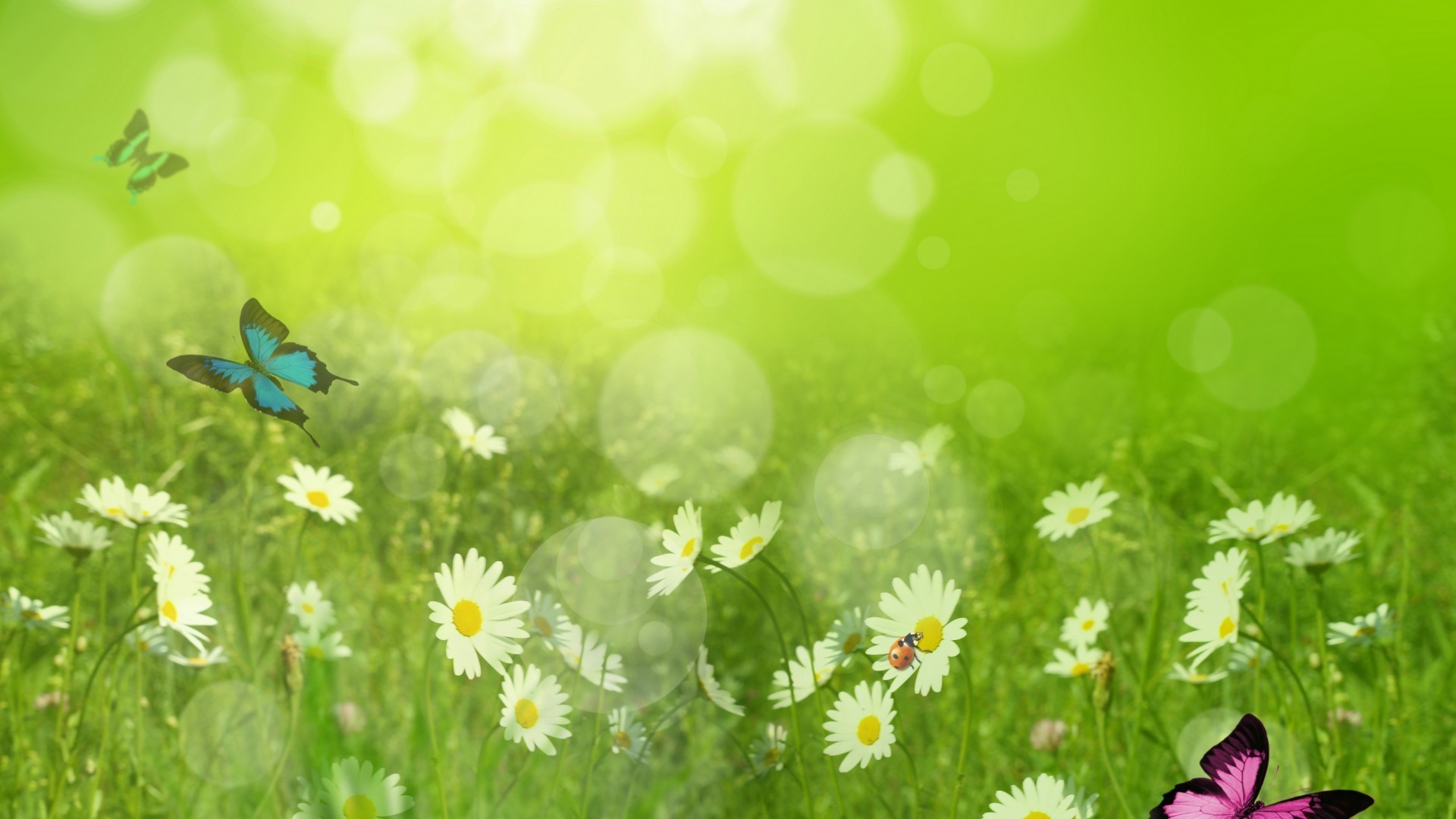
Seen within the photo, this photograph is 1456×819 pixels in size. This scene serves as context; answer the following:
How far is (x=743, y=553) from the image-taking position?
991mm

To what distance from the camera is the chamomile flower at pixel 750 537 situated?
90 cm

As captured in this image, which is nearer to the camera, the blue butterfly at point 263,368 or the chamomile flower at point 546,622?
the blue butterfly at point 263,368

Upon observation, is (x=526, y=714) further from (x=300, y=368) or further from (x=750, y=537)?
(x=300, y=368)

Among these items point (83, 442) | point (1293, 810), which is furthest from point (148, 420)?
point (1293, 810)

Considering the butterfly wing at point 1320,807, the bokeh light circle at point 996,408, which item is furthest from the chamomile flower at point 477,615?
the bokeh light circle at point 996,408

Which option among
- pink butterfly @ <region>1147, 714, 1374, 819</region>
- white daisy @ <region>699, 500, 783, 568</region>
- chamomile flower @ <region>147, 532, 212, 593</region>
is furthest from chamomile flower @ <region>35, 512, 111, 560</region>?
pink butterfly @ <region>1147, 714, 1374, 819</region>

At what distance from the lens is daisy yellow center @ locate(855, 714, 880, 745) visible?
98 cm

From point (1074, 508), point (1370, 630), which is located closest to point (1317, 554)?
point (1370, 630)

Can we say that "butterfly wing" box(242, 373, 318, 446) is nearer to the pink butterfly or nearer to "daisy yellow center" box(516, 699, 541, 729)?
"daisy yellow center" box(516, 699, 541, 729)

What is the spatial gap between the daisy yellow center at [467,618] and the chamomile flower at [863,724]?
13.9 inches

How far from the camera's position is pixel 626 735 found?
113 cm

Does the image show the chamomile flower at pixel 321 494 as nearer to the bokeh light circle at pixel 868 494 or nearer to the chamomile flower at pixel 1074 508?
the chamomile flower at pixel 1074 508

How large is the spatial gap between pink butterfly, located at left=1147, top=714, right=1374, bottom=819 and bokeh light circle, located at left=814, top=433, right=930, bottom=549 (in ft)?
5.19

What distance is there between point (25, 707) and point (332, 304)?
8.70 ft
